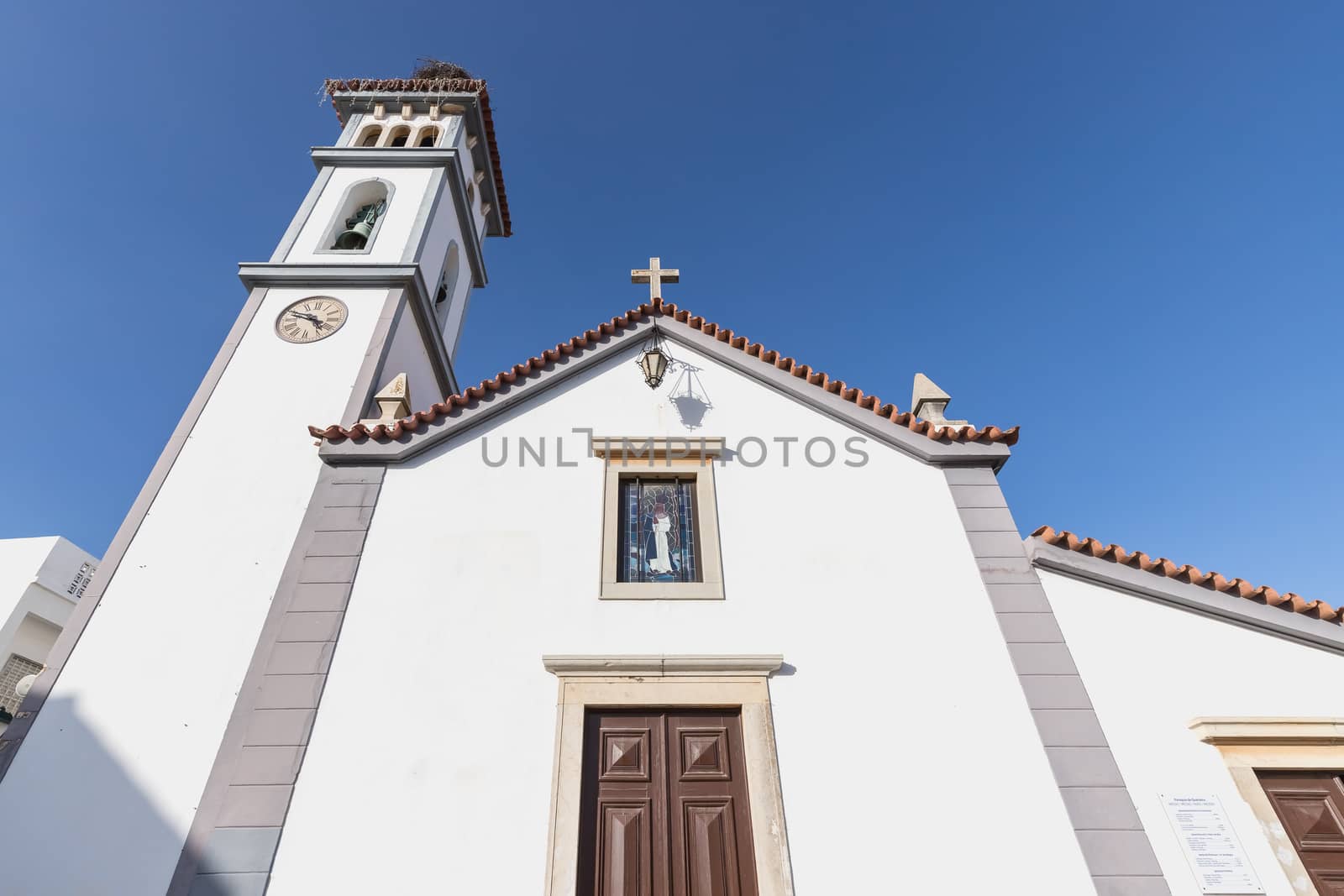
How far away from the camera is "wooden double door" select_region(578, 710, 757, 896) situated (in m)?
5.34

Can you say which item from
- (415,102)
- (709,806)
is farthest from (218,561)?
(415,102)

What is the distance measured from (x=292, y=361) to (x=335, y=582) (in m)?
4.73

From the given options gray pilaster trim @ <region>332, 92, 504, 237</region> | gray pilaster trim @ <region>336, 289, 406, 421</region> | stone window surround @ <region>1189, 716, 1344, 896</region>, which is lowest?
stone window surround @ <region>1189, 716, 1344, 896</region>

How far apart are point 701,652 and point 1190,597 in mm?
Result: 4757

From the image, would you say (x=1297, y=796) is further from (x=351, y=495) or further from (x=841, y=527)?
(x=351, y=495)

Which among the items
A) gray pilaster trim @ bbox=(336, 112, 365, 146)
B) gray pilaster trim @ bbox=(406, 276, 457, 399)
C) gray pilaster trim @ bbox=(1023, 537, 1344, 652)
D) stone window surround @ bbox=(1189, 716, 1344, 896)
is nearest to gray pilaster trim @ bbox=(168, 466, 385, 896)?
gray pilaster trim @ bbox=(406, 276, 457, 399)

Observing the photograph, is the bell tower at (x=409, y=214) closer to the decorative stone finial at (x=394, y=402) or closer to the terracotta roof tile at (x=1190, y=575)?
the decorative stone finial at (x=394, y=402)

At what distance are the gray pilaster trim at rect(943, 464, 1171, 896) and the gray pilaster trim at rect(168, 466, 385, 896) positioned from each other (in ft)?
20.8

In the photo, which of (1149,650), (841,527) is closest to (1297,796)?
(1149,650)

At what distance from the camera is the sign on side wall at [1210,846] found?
5.23 metres

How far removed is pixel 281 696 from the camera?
6.03 metres

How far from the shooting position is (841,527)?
7.27 m

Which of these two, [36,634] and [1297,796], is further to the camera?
[36,634]

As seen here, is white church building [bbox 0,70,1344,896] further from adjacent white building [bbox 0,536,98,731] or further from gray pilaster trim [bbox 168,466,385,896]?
adjacent white building [bbox 0,536,98,731]
